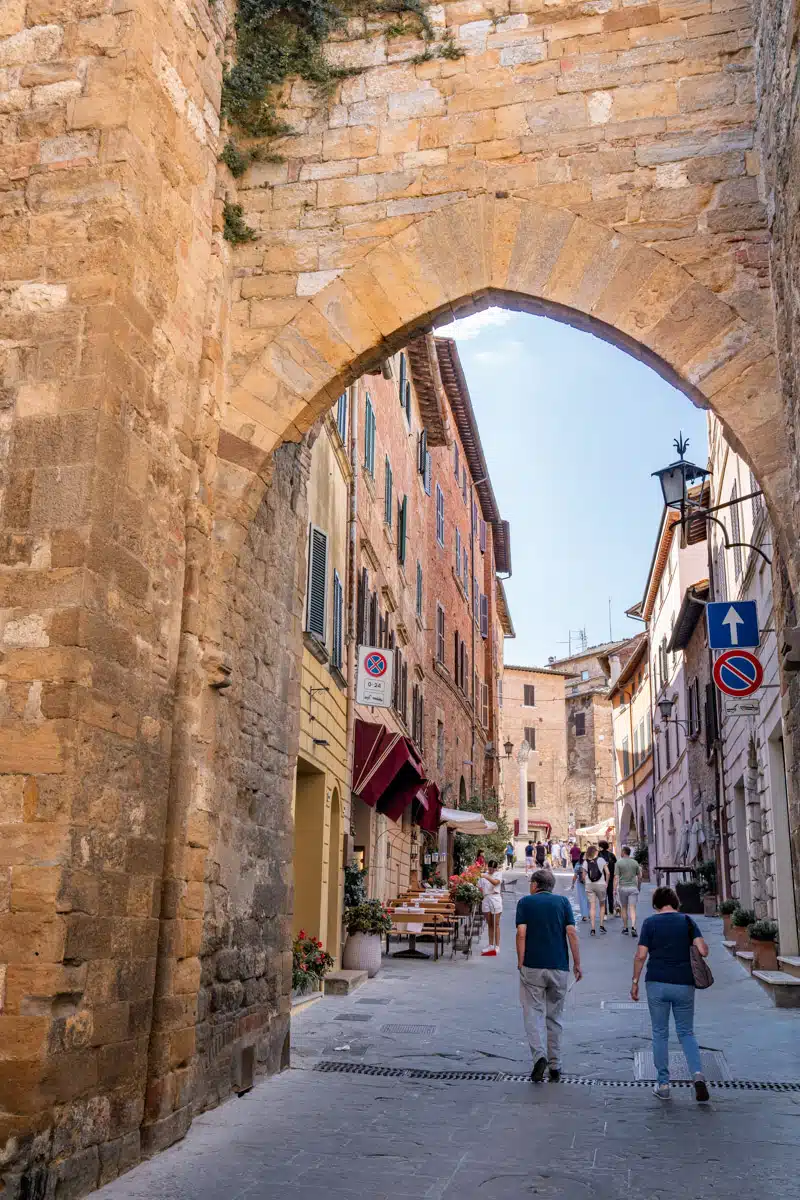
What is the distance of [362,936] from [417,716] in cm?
864

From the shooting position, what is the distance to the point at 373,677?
13.5 metres

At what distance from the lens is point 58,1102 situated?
440cm

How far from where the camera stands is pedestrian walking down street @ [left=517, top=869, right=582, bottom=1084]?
7.11 meters

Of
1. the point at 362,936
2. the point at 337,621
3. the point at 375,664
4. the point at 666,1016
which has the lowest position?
the point at 666,1016

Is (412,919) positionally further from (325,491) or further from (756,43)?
(756,43)

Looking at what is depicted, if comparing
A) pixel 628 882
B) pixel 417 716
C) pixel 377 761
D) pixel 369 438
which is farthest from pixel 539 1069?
pixel 417 716

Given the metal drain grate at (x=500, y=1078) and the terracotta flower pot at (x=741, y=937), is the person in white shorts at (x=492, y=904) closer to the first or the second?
the terracotta flower pot at (x=741, y=937)

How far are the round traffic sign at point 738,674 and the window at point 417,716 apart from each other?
1146 centimetres

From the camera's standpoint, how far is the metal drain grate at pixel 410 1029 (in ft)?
29.2

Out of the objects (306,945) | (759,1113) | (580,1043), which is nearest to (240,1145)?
(759,1113)

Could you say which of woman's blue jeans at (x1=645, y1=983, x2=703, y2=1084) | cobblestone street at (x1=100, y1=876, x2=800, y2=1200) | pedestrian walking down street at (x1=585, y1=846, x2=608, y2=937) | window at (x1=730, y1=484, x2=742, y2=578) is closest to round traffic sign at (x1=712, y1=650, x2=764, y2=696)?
cobblestone street at (x1=100, y1=876, x2=800, y2=1200)

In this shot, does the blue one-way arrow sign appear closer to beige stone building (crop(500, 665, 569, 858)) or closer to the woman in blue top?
the woman in blue top

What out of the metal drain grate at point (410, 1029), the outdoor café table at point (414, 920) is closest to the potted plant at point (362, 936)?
the outdoor café table at point (414, 920)

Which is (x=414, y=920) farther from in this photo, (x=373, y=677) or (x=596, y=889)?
(x=596, y=889)
